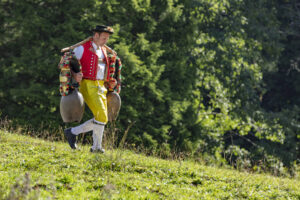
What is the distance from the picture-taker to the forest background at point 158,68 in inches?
476

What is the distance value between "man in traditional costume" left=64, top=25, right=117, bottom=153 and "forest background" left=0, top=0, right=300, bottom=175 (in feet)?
8.54

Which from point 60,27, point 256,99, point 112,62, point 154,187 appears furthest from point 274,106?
point 154,187

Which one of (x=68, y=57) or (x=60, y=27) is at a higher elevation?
(x=60, y=27)

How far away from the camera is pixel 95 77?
747cm

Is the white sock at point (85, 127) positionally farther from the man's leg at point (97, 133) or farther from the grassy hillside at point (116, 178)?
the grassy hillside at point (116, 178)

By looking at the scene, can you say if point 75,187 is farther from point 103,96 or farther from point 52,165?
point 103,96

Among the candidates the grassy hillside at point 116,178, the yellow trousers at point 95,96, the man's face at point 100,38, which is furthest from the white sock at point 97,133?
the man's face at point 100,38

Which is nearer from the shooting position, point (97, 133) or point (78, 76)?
point (78, 76)

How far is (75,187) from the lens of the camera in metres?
5.57

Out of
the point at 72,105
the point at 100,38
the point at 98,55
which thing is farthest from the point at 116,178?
the point at 100,38

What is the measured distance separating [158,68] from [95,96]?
17.4 ft

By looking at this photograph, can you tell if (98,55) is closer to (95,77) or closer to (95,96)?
(95,77)

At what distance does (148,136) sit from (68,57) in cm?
534

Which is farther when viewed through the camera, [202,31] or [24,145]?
[202,31]
